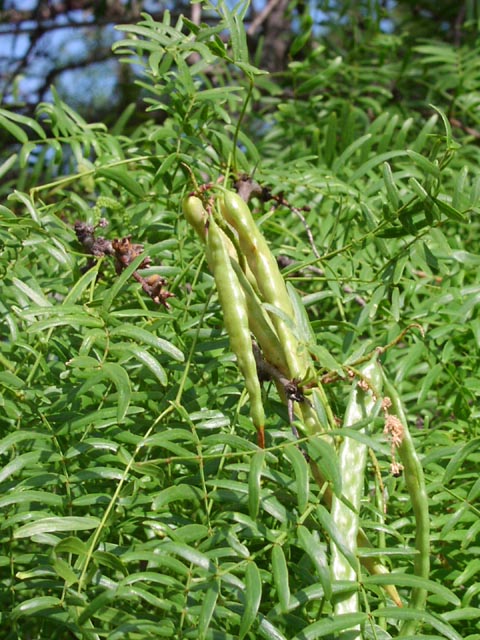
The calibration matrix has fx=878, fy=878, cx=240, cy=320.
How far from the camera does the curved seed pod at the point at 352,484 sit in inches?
35.0

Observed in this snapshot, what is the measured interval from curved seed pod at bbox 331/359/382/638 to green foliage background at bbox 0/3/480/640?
0.02 meters

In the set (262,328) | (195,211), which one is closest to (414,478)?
(262,328)

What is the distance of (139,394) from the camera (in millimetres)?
1043

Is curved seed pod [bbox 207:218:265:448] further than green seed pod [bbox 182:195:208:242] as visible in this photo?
No

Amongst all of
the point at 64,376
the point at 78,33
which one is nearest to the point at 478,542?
the point at 64,376

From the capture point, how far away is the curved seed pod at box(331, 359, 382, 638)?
89 centimetres

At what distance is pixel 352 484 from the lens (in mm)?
966

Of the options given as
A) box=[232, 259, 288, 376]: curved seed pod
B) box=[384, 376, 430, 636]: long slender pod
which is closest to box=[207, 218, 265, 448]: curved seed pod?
box=[232, 259, 288, 376]: curved seed pod

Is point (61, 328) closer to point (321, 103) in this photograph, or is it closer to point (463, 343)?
point (463, 343)

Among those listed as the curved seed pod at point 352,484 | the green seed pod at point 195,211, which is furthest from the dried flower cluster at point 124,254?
the curved seed pod at point 352,484

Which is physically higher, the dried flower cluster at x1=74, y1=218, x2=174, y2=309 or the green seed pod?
the green seed pod

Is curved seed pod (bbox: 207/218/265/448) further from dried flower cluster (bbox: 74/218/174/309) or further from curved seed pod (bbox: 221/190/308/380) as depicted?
dried flower cluster (bbox: 74/218/174/309)

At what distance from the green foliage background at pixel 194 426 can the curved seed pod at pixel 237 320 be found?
A: 0.04m

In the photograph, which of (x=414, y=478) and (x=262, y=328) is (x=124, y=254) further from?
(x=414, y=478)
